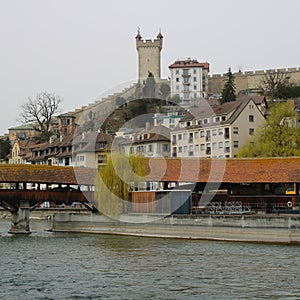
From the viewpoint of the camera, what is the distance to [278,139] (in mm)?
52531

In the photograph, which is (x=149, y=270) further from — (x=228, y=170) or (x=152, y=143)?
(x=152, y=143)

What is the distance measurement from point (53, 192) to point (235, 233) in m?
14.2

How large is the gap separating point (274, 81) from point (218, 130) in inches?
1336

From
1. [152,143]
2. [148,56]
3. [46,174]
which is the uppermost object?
[148,56]

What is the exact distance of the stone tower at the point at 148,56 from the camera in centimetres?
10656

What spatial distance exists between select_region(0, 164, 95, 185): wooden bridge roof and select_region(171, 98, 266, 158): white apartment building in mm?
20418

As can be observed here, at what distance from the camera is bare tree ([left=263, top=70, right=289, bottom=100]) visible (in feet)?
291

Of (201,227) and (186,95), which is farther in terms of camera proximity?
(186,95)

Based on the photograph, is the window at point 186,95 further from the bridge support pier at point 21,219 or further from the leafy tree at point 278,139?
the bridge support pier at point 21,219

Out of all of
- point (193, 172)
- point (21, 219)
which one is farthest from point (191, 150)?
point (21, 219)

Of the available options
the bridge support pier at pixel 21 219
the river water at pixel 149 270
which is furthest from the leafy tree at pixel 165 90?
the river water at pixel 149 270

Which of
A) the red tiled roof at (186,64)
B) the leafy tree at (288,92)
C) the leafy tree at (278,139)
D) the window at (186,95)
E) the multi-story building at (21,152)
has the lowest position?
the leafy tree at (278,139)

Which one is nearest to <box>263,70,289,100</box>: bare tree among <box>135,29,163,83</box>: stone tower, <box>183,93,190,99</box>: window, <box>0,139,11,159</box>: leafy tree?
<box>183,93,190,99</box>: window

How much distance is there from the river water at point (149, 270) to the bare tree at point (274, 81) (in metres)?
57.4
